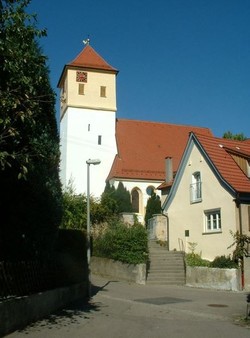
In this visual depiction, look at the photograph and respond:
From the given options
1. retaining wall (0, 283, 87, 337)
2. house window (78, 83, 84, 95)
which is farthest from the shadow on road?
house window (78, 83, 84, 95)

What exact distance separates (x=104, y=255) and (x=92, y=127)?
25027 mm

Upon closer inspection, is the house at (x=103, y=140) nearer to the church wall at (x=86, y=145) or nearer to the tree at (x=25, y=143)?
the church wall at (x=86, y=145)

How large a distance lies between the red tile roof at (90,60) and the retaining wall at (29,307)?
1595 inches

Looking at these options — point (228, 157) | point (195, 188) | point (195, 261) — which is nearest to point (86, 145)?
point (195, 188)

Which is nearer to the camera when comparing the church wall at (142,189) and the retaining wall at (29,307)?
the retaining wall at (29,307)

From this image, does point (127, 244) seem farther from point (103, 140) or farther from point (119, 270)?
point (103, 140)

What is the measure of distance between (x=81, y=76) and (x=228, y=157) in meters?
29.0

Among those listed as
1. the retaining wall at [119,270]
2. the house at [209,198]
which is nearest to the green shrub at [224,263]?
the house at [209,198]

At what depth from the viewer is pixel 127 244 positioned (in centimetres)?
2484

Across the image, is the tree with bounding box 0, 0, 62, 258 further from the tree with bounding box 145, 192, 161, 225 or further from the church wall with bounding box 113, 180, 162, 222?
the church wall with bounding box 113, 180, 162, 222

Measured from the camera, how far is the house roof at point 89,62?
51844 mm

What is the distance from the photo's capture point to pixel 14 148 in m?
8.86

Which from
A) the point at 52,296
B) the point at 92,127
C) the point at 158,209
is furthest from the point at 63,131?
the point at 52,296

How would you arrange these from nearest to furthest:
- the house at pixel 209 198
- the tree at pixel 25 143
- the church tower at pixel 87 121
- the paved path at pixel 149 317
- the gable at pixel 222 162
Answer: the tree at pixel 25 143 < the paved path at pixel 149 317 < the house at pixel 209 198 < the gable at pixel 222 162 < the church tower at pixel 87 121
